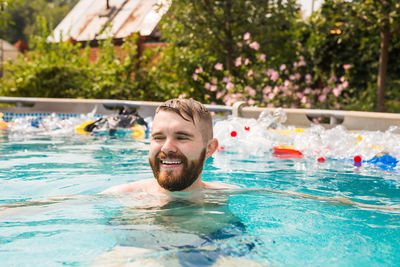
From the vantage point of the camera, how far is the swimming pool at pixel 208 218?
2355 mm

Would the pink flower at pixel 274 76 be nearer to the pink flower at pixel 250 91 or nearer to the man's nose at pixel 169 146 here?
the pink flower at pixel 250 91

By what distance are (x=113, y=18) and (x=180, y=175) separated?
23.7 m

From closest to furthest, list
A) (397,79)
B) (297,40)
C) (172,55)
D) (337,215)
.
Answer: (337,215)
(397,79)
(297,40)
(172,55)

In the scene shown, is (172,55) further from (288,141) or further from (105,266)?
(105,266)

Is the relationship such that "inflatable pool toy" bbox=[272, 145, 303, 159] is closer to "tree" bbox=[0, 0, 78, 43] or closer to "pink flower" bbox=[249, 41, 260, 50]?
"pink flower" bbox=[249, 41, 260, 50]

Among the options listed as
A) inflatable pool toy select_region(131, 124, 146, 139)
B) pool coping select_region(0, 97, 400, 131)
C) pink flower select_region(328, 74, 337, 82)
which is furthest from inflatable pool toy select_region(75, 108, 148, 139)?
pink flower select_region(328, 74, 337, 82)

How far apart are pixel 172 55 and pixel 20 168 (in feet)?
27.1

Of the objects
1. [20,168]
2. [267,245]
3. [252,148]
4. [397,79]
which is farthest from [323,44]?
[267,245]

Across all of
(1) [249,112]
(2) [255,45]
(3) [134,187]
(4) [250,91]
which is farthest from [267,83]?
(3) [134,187]

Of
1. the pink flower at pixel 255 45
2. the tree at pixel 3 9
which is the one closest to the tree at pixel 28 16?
the tree at pixel 3 9

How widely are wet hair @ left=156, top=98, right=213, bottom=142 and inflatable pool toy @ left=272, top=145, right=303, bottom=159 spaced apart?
3040mm

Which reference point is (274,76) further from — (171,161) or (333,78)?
(171,161)

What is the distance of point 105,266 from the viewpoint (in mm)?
2111

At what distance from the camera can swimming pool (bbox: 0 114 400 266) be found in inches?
92.7
